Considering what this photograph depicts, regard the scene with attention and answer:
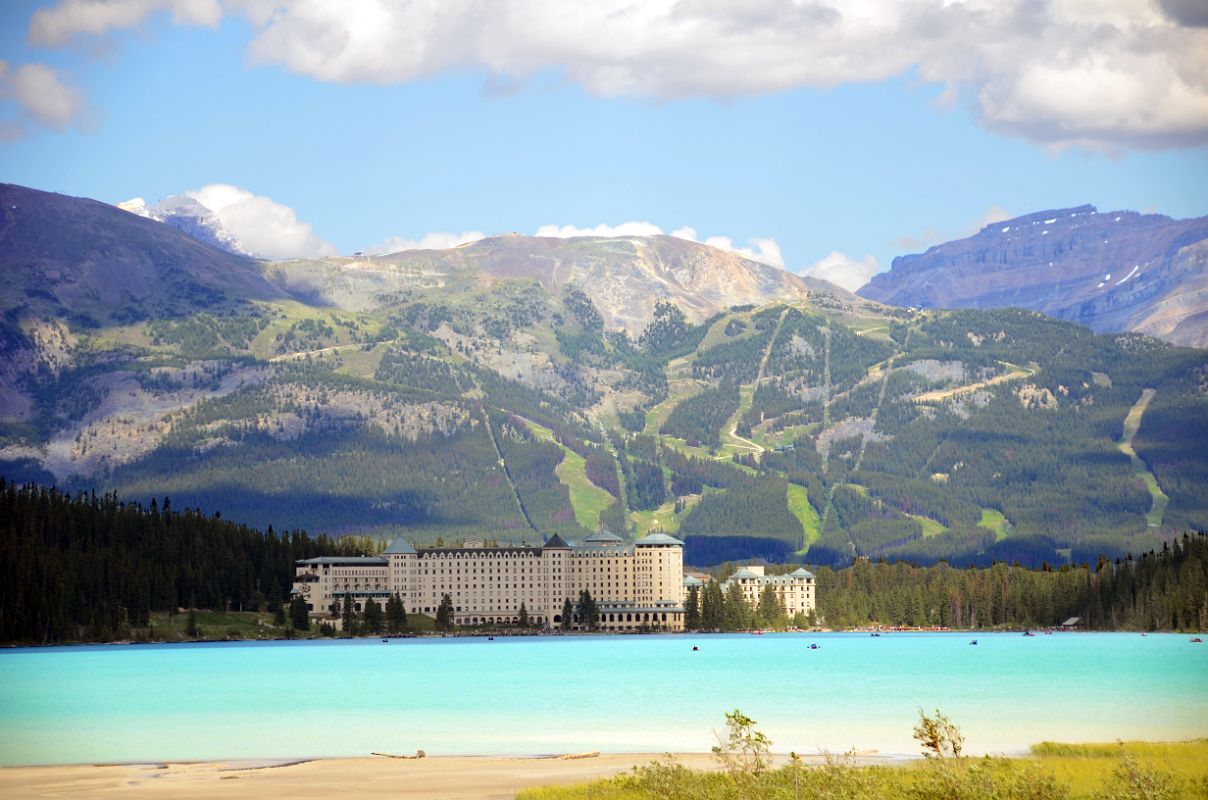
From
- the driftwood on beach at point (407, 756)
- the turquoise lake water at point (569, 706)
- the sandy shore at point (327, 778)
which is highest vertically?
the turquoise lake water at point (569, 706)

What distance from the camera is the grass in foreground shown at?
61969mm

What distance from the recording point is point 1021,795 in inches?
2436

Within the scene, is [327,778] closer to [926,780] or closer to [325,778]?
[325,778]

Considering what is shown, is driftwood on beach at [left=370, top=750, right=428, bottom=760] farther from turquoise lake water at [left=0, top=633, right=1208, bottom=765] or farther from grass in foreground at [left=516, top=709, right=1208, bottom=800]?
grass in foreground at [left=516, top=709, right=1208, bottom=800]

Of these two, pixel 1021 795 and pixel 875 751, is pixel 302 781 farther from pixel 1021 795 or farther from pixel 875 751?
pixel 1021 795

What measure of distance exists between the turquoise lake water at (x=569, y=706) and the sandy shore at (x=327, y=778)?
17.7 feet

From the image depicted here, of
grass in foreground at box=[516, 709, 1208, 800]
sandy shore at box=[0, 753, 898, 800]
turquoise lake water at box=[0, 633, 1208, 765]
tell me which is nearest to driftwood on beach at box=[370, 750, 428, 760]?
sandy shore at box=[0, 753, 898, 800]

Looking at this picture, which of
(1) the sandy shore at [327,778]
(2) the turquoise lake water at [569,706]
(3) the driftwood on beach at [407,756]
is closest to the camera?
(1) the sandy shore at [327,778]

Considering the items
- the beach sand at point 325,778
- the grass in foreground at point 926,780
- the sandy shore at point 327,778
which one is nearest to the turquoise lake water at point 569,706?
the sandy shore at point 327,778

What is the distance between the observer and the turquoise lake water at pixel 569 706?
100500mm

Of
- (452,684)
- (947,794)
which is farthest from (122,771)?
(452,684)

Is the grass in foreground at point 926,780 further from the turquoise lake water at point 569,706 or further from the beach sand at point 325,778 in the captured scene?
the turquoise lake water at point 569,706

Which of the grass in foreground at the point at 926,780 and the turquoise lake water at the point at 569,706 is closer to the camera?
the grass in foreground at the point at 926,780

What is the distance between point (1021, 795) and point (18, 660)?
516ft
